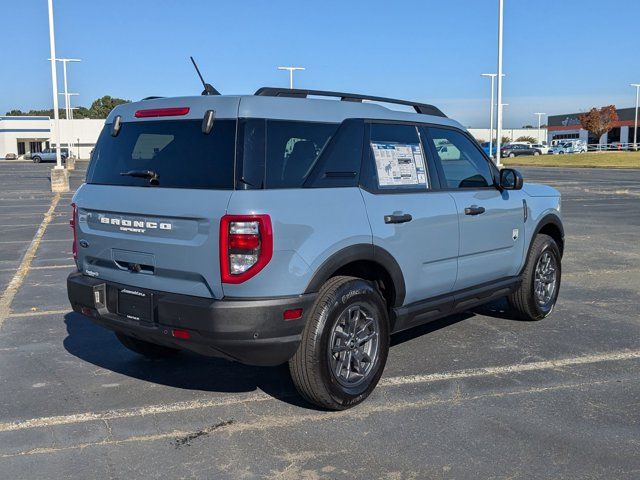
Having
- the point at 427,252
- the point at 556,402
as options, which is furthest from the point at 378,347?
the point at 556,402

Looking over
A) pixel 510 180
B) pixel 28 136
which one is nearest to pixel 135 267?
pixel 510 180

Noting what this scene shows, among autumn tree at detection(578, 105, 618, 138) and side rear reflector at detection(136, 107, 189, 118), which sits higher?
autumn tree at detection(578, 105, 618, 138)

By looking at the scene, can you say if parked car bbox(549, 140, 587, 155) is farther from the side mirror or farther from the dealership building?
the side mirror

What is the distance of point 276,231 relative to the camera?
12.1 feet

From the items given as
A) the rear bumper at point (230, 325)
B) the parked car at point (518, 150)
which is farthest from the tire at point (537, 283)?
the parked car at point (518, 150)

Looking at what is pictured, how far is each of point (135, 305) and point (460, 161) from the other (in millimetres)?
2823

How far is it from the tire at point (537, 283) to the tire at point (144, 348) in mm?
3144

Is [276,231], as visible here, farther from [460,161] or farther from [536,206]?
[536,206]

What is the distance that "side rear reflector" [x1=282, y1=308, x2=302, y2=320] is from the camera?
3.79m

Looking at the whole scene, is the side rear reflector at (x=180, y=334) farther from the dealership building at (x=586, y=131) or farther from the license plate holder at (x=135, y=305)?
the dealership building at (x=586, y=131)

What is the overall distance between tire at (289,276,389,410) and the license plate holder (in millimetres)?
916

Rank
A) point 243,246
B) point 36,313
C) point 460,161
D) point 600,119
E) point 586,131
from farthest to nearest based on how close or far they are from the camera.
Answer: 1. point 586,131
2. point 600,119
3. point 36,313
4. point 460,161
5. point 243,246

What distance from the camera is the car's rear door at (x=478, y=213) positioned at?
5.16 metres

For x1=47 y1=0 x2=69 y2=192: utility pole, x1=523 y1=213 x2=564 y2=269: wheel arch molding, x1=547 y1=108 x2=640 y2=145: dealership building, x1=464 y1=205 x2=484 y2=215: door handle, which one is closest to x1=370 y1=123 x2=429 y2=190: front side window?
x1=464 y1=205 x2=484 y2=215: door handle
